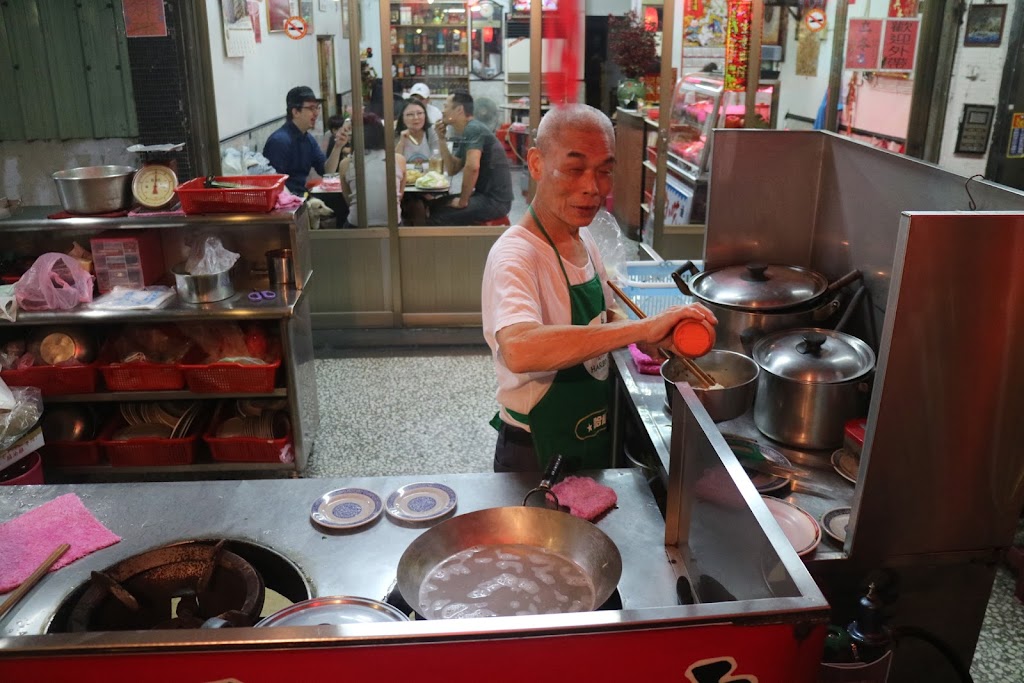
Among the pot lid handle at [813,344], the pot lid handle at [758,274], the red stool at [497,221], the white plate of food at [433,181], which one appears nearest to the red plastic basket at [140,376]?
the white plate of food at [433,181]

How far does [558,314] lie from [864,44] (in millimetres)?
4311

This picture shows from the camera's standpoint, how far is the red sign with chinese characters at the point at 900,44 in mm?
5094

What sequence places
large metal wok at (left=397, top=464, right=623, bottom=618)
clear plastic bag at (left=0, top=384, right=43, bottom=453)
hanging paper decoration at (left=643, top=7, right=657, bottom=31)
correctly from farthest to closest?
hanging paper decoration at (left=643, top=7, right=657, bottom=31) < clear plastic bag at (left=0, top=384, right=43, bottom=453) < large metal wok at (left=397, top=464, right=623, bottom=618)

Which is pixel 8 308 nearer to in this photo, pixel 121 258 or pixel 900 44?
pixel 121 258

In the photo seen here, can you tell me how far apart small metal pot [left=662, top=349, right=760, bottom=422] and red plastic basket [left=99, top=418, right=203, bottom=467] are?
8.29 feet

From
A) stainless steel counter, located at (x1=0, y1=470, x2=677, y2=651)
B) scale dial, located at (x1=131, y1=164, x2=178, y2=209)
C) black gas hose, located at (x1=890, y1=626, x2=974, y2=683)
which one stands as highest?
scale dial, located at (x1=131, y1=164, x2=178, y2=209)

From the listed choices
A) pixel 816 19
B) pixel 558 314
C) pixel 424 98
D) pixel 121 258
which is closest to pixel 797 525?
pixel 558 314

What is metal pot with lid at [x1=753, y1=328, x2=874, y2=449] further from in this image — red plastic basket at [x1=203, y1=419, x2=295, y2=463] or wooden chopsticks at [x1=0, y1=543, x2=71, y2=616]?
red plastic basket at [x1=203, y1=419, x2=295, y2=463]

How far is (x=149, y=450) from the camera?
3.87 m

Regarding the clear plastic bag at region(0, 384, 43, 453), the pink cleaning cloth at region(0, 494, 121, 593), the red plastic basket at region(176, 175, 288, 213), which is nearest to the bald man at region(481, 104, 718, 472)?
the pink cleaning cloth at region(0, 494, 121, 593)

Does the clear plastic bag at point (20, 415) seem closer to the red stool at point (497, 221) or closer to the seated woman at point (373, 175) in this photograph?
the seated woman at point (373, 175)

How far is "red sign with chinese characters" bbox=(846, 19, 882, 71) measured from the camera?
17.2 ft

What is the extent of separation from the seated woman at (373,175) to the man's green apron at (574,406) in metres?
3.42

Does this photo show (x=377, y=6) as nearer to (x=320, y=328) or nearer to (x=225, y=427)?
(x=320, y=328)
